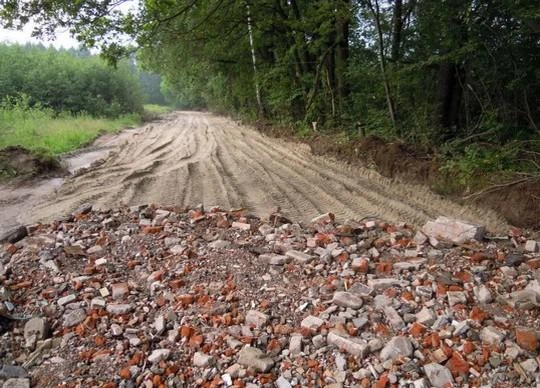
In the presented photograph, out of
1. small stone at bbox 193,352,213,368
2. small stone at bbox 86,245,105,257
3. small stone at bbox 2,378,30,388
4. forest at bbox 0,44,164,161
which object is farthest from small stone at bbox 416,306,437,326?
forest at bbox 0,44,164,161

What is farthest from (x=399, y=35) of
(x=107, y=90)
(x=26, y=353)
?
(x=107, y=90)

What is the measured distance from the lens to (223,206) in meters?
5.34

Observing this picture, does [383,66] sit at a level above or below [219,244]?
above

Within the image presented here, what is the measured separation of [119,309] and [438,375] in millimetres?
2414

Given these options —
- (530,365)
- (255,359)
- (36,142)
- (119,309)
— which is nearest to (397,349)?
(530,365)

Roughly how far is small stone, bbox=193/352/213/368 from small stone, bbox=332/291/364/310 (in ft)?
3.59

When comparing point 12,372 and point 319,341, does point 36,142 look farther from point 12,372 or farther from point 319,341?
point 319,341

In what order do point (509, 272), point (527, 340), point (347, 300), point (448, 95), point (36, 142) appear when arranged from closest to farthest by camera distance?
point (527, 340)
point (347, 300)
point (509, 272)
point (448, 95)
point (36, 142)

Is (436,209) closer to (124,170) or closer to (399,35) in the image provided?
(399,35)

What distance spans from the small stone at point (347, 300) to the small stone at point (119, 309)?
171 cm

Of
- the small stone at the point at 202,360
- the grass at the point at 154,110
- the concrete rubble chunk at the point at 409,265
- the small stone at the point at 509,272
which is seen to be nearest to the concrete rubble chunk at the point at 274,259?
the concrete rubble chunk at the point at 409,265

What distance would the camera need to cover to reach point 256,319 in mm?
2814

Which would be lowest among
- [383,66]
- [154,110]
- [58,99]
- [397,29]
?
[154,110]

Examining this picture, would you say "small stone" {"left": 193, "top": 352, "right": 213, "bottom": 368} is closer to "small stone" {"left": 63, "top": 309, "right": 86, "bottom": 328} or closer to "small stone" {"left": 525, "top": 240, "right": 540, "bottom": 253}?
"small stone" {"left": 63, "top": 309, "right": 86, "bottom": 328}
